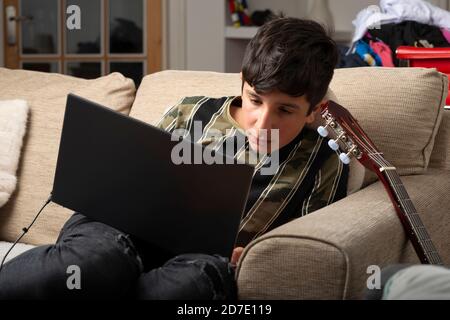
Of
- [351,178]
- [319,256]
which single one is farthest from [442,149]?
[319,256]

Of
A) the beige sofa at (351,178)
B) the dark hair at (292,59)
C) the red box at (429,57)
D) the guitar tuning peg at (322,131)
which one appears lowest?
the beige sofa at (351,178)

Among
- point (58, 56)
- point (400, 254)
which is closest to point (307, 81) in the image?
point (400, 254)

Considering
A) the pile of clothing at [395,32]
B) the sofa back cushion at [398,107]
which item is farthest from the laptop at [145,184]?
the pile of clothing at [395,32]

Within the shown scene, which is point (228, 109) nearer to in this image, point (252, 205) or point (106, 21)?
point (252, 205)

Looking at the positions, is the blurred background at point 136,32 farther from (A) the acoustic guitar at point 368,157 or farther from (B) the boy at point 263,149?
(A) the acoustic guitar at point 368,157

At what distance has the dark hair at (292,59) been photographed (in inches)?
58.0

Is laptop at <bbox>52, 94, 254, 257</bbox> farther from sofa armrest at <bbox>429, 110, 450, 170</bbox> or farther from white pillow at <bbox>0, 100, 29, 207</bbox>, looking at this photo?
sofa armrest at <bbox>429, 110, 450, 170</bbox>

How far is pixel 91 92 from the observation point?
2049 mm

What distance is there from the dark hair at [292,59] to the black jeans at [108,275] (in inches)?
16.2

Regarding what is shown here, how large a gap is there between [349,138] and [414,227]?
211 millimetres

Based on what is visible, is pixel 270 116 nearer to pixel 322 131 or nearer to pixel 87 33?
pixel 322 131

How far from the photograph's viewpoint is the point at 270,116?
4.84 feet
